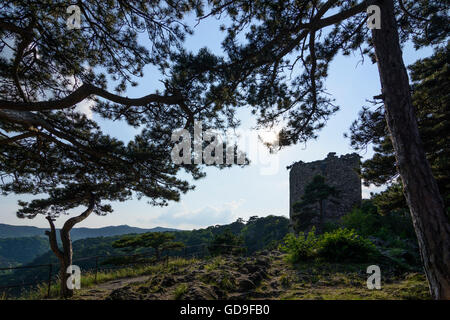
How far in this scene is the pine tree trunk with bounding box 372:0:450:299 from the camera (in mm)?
2650

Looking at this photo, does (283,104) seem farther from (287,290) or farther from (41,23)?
(41,23)

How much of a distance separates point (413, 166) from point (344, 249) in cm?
387

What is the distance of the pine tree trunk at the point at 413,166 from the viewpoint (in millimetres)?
2650

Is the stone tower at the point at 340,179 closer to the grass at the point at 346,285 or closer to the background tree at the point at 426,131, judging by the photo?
the background tree at the point at 426,131

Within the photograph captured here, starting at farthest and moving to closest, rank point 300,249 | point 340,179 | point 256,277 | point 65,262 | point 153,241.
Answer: point 340,179, point 153,241, point 300,249, point 65,262, point 256,277

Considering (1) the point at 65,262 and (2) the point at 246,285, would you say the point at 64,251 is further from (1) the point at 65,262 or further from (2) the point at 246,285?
(2) the point at 246,285

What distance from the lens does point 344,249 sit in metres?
5.96

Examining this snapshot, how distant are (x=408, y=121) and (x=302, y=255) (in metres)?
4.67

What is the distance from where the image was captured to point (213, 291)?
3.57m

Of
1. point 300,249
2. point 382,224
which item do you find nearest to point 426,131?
point 300,249

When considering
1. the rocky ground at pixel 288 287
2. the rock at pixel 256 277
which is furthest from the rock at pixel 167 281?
the rock at pixel 256 277

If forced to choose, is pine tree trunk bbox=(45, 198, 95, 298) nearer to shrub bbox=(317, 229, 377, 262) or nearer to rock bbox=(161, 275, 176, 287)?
rock bbox=(161, 275, 176, 287)

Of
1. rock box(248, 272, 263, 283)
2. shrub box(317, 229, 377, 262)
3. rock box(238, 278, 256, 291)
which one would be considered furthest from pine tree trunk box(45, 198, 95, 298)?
shrub box(317, 229, 377, 262)

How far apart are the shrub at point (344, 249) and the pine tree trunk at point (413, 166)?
3.33 meters
